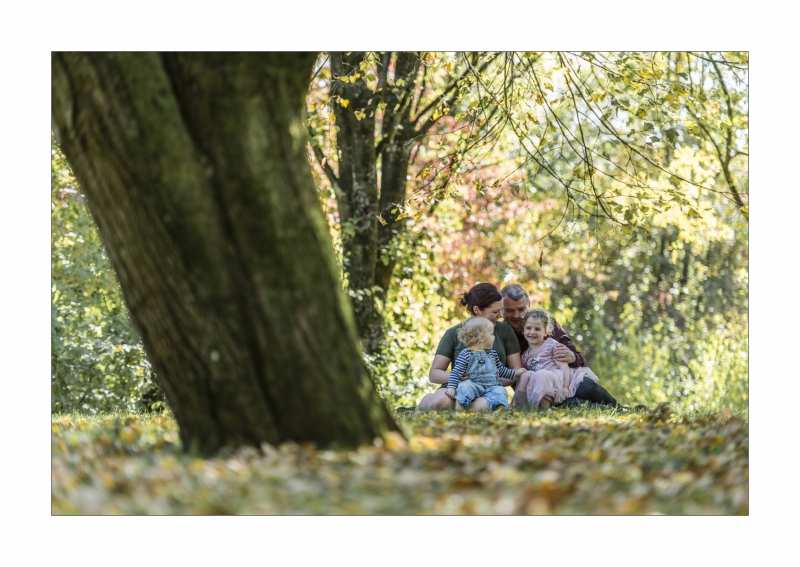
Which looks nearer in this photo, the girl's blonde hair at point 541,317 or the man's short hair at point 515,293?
the girl's blonde hair at point 541,317

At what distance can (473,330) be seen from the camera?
22.2ft

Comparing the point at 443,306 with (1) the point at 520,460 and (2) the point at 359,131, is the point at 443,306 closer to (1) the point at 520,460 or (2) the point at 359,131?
(2) the point at 359,131

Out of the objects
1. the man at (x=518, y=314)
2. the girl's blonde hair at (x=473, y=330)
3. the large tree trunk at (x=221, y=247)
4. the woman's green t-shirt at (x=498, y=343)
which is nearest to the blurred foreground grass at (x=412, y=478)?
the large tree trunk at (x=221, y=247)

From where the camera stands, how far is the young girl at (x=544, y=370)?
7109mm

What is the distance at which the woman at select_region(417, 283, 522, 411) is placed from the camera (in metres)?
7.12

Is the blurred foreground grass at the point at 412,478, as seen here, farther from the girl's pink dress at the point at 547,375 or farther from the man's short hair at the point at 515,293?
the man's short hair at the point at 515,293

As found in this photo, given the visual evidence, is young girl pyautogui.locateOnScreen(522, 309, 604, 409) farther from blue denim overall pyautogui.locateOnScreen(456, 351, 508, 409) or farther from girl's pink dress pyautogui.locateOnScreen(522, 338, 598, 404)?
blue denim overall pyautogui.locateOnScreen(456, 351, 508, 409)

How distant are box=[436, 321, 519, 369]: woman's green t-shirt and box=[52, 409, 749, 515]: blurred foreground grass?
118 inches

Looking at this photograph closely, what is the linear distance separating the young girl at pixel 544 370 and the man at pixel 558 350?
2.2 inches

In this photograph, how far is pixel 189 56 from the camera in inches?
145

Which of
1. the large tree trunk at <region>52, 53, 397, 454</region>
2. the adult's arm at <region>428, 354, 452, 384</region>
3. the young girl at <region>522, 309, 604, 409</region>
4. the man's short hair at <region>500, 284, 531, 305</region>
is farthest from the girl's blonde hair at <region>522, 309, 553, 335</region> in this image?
the large tree trunk at <region>52, 53, 397, 454</region>

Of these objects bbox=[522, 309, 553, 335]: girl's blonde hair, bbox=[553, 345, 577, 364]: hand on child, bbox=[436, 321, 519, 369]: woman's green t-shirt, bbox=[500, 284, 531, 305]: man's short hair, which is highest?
bbox=[500, 284, 531, 305]: man's short hair

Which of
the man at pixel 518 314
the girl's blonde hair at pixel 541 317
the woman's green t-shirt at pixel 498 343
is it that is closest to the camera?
the woman's green t-shirt at pixel 498 343

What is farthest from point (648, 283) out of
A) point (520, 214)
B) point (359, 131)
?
point (359, 131)
